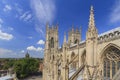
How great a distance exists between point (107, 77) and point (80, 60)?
7138 mm

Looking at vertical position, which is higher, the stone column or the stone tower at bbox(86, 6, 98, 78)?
the stone tower at bbox(86, 6, 98, 78)

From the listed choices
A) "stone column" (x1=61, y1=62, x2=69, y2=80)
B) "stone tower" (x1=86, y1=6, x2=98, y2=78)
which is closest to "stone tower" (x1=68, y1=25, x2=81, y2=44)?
"stone column" (x1=61, y1=62, x2=69, y2=80)

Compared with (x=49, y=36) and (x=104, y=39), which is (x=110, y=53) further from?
(x=49, y=36)

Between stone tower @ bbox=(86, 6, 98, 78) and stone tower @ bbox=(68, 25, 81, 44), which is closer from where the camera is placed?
stone tower @ bbox=(86, 6, 98, 78)

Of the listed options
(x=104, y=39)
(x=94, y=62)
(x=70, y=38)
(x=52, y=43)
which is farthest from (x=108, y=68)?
(x=52, y=43)

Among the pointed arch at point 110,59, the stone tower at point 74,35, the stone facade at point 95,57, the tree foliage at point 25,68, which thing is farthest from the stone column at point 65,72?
the tree foliage at point 25,68

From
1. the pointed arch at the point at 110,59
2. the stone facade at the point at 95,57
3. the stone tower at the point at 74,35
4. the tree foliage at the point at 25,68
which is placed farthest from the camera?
the tree foliage at the point at 25,68

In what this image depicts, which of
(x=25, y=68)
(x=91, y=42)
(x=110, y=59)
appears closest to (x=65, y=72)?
(x=110, y=59)

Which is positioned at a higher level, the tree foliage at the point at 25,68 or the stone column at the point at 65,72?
the stone column at the point at 65,72

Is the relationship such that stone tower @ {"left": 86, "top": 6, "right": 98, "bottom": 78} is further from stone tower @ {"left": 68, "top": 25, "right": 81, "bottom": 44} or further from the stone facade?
stone tower @ {"left": 68, "top": 25, "right": 81, "bottom": 44}

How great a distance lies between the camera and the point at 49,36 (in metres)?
42.7

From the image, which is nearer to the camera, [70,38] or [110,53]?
[110,53]

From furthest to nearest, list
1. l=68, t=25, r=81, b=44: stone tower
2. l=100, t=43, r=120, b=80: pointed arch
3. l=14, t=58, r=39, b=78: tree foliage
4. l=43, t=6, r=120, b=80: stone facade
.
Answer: l=14, t=58, r=39, b=78: tree foliage
l=68, t=25, r=81, b=44: stone tower
l=100, t=43, r=120, b=80: pointed arch
l=43, t=6, r=120, b=80: stone facade

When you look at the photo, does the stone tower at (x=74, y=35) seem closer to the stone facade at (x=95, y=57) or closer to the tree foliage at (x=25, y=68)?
the stone facade at (x=95, y=57)
